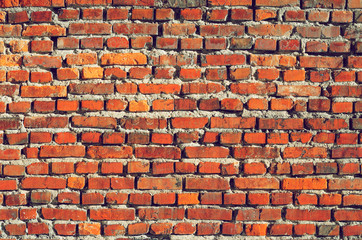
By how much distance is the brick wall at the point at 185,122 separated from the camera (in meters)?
1.84

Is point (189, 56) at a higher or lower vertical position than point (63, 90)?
higher

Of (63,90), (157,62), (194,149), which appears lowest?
(194,149)

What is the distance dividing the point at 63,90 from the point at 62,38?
299mm

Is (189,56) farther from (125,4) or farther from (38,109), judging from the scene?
(38,109)

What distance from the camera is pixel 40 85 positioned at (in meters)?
1.88

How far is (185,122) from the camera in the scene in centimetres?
185

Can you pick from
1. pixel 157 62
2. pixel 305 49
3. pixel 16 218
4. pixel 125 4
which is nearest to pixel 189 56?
pixel 157 62

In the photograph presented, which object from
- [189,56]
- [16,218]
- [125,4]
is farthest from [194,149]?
[16,218]

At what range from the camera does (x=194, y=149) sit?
1850 millimetres

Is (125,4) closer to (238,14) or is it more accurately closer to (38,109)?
(238,14)

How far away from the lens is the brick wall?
1843 mm

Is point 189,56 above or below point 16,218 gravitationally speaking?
above

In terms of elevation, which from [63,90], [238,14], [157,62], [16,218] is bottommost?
[16,218]

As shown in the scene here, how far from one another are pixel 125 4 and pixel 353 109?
1420 millimetres
